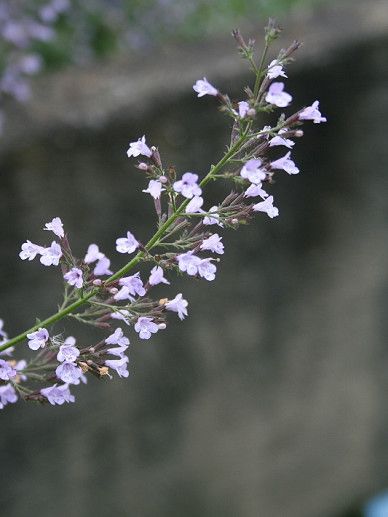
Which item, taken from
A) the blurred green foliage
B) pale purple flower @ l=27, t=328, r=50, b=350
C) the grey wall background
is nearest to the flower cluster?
pale purple flower @ l=27, t=328, r=50, b=350

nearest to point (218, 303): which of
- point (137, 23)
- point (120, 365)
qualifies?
point (137, 23)

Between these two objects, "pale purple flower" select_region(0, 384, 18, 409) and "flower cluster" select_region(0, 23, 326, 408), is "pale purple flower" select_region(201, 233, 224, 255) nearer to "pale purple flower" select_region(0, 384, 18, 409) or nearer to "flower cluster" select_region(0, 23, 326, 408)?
"flower cluster" select_region(0, 23, 326, 408)

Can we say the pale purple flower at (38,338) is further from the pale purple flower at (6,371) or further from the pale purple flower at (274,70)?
the pale purple flower at (274,70)

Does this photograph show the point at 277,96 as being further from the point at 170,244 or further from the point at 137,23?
the point at 137,23

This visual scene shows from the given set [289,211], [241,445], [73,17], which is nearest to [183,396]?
[241,445]

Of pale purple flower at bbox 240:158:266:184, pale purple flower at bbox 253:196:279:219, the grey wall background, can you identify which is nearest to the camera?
pale purple flower at bbox 240:158:266:184

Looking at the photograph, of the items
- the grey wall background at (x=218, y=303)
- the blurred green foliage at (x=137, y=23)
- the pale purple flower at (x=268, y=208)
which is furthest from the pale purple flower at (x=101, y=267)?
the blurred green foliage at (x=137, y=23)
